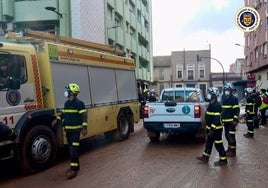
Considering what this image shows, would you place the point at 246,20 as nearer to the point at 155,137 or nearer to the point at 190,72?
the point at 155,137

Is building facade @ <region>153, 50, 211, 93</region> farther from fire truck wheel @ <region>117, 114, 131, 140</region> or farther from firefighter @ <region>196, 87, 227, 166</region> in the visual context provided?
firefighter @ <region>196, 87, 227, 166</region>

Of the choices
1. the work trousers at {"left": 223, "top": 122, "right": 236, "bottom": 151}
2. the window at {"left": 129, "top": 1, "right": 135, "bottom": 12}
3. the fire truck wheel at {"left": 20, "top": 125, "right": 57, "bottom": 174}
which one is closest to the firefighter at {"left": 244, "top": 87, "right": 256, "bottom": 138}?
the work trousers at {"left": 223, "top": 122, "right": 236, "bottom": 151}

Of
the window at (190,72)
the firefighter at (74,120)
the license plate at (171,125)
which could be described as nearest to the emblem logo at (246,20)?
the license plate at (171,125)

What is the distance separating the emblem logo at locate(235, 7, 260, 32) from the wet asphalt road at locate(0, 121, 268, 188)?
30.1ft

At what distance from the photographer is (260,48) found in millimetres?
33406

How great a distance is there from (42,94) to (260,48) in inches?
1154

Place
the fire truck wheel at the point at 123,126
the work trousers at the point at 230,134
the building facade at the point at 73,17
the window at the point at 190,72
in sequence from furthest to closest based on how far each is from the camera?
the window at the point at 190,72
the building facade at the point at 73,17
the fire truck wheel at the point at 123,126
the work trousers at the point at 230,134

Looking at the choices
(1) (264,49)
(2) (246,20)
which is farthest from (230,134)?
(1) (264,49)

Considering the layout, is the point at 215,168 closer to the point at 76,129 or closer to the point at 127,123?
the point at 76,129

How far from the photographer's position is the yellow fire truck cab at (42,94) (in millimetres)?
7027

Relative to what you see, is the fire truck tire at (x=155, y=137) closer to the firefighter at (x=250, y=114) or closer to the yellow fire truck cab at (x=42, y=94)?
the yellow fire truck cab at (x=42, y=94)

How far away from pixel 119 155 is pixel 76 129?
2.20 m

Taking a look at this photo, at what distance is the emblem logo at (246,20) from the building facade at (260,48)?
33.7 ft

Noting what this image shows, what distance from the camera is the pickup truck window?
11.2m
